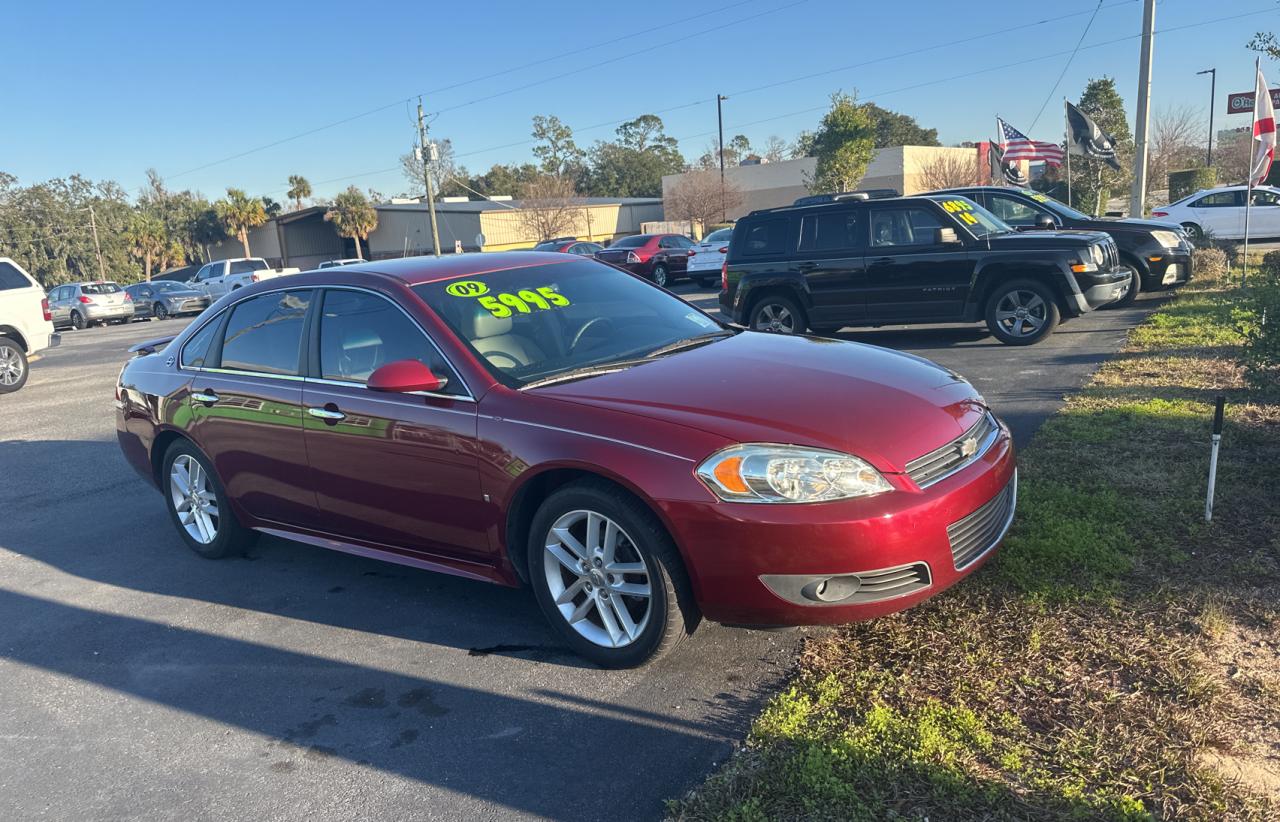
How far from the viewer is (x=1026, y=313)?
10367 mm

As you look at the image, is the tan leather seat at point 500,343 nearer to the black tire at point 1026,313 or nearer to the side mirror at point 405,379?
the side mirror at point 405,379

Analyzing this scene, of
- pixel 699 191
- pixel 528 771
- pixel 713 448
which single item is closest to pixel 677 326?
pixel 713 448

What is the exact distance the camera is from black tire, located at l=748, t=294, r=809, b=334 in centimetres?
1150

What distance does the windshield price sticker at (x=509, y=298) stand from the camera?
446 centimetres

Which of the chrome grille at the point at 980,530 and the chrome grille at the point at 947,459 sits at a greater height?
the chrome grille at the point at 947,459

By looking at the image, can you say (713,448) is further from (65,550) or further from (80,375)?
(80,375)

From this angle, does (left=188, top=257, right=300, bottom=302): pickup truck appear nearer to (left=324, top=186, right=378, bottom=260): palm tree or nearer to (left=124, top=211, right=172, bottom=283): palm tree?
(left=324, top=186, right=378, bottom=260): palm tree

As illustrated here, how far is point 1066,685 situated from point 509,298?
3.00 meters

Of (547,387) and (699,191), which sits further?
(699,191)

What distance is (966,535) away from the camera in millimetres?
3473

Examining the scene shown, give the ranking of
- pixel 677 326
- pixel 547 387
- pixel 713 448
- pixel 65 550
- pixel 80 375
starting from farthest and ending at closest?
pixel 80 375 < pixel 65 550 < pixel 677 326 < pixel 547 387 < pixel 713 448

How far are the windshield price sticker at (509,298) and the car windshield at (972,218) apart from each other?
7.36 meters

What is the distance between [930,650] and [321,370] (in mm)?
→ 3174

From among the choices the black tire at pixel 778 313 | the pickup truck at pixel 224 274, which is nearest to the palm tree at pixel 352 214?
the pickup truck at pixel 224 274
